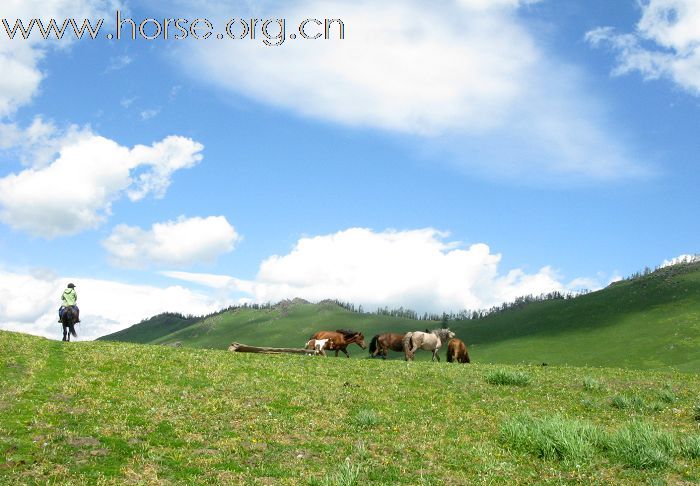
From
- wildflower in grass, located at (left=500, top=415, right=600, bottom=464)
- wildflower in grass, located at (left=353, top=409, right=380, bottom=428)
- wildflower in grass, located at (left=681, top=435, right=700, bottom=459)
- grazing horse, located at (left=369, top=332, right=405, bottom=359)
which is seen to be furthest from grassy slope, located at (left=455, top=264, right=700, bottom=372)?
wildflower in grass, located at (left=353, top=409, right=380, bottom=428)

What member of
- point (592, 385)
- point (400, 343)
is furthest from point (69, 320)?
point (592, 385)

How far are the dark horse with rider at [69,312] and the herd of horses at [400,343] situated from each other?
651 inches

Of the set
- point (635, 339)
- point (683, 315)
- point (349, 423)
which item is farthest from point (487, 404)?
point (683, 315)

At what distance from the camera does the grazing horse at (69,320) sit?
39375 millimetres

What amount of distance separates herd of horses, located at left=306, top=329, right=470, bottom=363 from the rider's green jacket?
1696 centimetres

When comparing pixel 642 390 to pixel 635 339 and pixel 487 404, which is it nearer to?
pixel 487 404

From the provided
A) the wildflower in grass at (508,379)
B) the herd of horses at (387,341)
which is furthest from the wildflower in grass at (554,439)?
the herd of horses at (387,341)

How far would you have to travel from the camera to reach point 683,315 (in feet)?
305

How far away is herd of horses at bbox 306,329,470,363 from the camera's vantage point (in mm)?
41156

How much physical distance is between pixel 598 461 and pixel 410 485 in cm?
504

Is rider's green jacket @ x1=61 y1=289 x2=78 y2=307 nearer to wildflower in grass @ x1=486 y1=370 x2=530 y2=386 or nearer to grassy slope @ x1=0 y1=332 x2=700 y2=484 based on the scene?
grassy slope @ x1=0 y1=332 x2=700 y2=484

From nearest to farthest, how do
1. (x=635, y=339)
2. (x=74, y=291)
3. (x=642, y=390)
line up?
(x=642, y=390) < (x=74, y=291) < (x=635, y=339)

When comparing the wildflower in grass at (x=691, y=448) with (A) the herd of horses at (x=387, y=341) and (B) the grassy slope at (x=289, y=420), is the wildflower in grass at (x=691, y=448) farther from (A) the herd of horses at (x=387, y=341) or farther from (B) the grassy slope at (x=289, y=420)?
(A) the herd of horses at (x=387, y=341)

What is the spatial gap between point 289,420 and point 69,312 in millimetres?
27480
